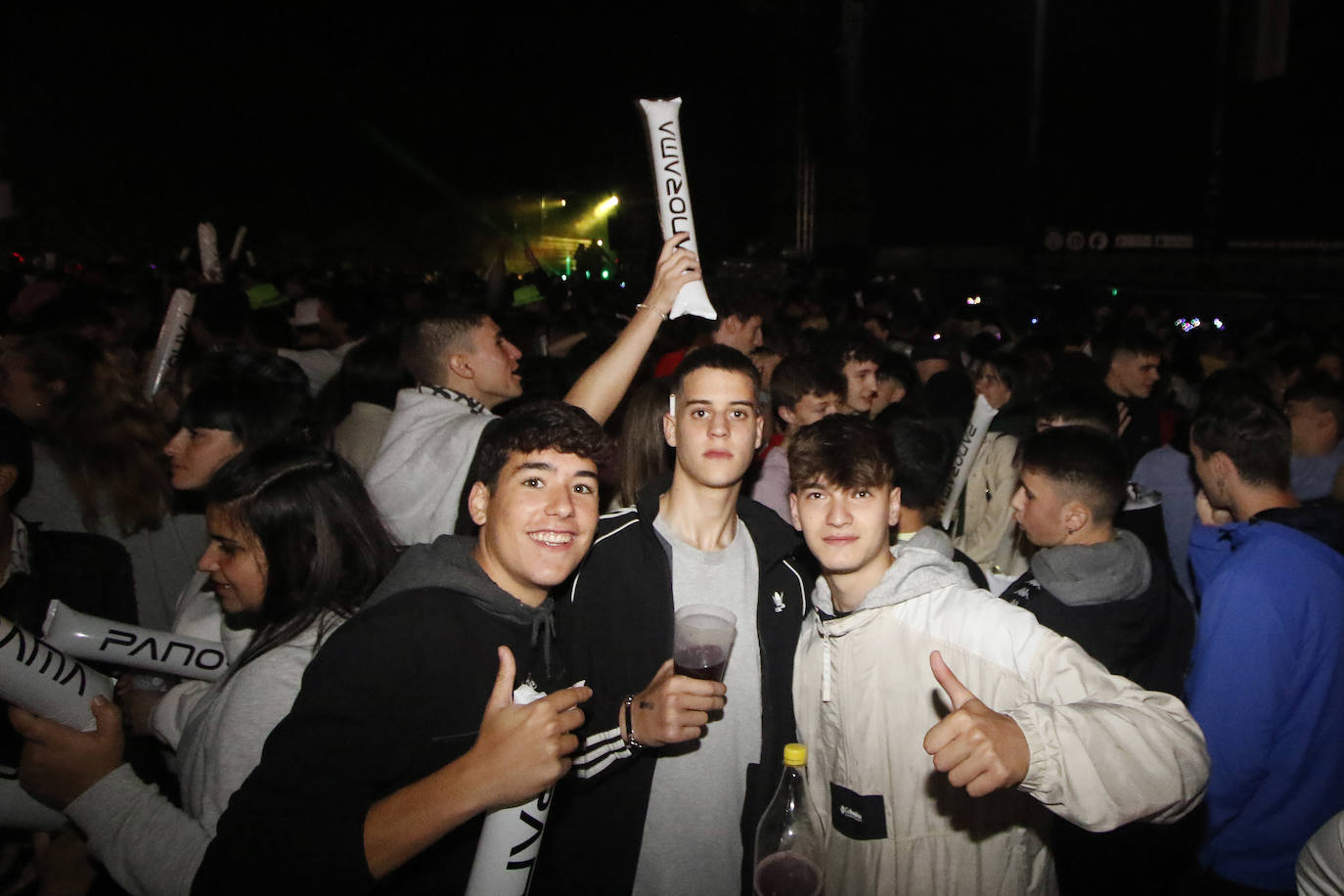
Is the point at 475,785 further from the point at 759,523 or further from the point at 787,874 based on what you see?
the point at 759,523

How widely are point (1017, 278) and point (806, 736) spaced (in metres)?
18.5

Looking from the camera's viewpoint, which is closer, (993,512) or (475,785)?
(475,785)

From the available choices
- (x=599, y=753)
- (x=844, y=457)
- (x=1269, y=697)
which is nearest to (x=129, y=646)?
(x=599, y=753)

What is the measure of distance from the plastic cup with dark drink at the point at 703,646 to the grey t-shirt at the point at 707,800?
1.53ft

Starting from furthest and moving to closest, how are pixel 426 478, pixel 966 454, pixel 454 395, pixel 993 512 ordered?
pixel 966 454
pixel 993 512
pixel 454 395
pixel 426 478

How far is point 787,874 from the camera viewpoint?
1.82 meters

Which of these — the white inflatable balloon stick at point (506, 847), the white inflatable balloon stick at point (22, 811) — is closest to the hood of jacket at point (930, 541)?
the white inflatable balloon stick at point (506, 847)

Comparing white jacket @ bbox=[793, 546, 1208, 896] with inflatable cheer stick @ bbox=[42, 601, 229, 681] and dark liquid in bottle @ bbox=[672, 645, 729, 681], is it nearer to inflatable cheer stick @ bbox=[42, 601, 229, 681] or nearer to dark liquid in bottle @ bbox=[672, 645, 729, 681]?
dark liquid in bottle @ bbox=[672, 645, 729, 681]

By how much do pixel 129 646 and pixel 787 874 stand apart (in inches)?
76.3

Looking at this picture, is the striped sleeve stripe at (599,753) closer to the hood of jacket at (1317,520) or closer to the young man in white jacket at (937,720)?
the young man in white jacket at (937,720)

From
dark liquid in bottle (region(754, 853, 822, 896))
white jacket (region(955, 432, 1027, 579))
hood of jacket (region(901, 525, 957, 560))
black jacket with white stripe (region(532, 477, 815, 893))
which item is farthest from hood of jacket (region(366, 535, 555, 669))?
white jacket (region(955, 432, 1027, 579))

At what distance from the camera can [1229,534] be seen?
2.77 metres

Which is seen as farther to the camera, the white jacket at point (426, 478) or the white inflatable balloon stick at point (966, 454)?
the white inflatable balloon stick at point (966, 454)

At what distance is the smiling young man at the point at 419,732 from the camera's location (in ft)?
5.02
